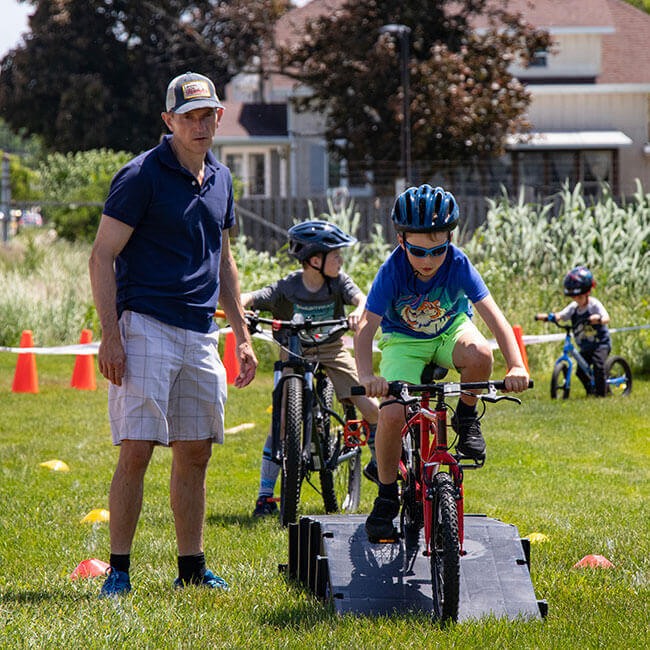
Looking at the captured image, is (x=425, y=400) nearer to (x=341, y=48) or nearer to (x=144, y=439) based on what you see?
(x=144, y=439)

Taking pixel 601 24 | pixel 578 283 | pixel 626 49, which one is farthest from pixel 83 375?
pixel 626 49

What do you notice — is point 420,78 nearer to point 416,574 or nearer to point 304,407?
Answer: point 304,407

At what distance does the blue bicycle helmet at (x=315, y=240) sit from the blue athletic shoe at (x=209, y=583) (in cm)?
240

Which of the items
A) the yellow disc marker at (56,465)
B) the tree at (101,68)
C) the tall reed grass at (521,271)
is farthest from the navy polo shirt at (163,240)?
the tree at (101,68)

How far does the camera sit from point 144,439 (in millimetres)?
4680

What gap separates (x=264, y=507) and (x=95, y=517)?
1.05m

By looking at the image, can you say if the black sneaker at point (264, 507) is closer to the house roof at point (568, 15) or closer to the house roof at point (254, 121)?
the house roof at point (568, 15)

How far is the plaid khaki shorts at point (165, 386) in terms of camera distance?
4.66m

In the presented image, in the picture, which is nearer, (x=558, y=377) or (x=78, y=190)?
(x=558, y=377)

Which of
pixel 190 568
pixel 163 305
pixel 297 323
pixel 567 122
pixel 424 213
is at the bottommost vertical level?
pixel 190 568

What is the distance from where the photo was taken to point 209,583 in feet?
16.4

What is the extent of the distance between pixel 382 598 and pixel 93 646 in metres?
1.23

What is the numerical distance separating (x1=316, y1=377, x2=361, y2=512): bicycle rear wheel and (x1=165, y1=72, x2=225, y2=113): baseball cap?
8.45ft

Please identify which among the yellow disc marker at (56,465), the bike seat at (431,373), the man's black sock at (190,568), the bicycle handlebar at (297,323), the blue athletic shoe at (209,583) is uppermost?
the bicycle handlebar at (297,323)
